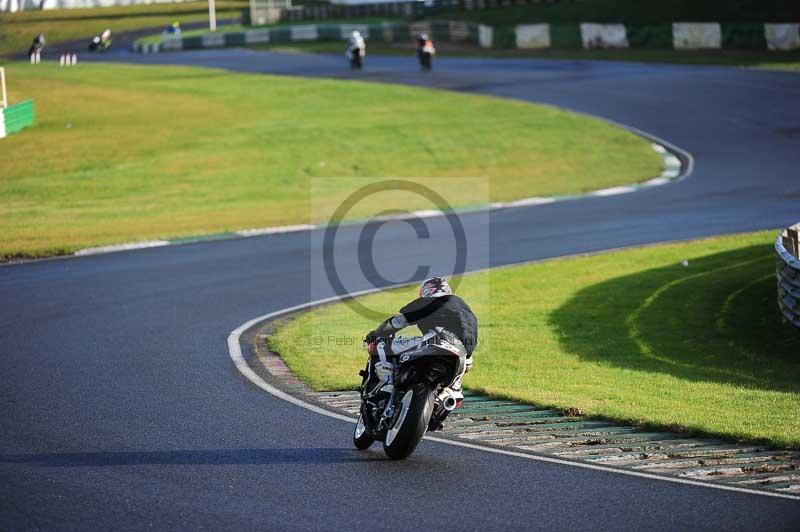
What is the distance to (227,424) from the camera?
1105cm

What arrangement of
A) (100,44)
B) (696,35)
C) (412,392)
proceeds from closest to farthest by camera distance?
(412,392) → (696,35) → (100,44)

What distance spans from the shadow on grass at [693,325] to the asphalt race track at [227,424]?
10.6 feet

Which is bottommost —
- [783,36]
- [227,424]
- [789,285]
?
[227,424]

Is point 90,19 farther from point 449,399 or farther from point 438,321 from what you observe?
point 449,399

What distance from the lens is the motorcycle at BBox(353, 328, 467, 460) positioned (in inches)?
371

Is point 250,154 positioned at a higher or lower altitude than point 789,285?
higher

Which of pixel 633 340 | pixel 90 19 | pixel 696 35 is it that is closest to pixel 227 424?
pixel 633 340

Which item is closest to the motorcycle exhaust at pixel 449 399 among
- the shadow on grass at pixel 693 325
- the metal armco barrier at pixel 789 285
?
the shadow on grass at pixel 693 325

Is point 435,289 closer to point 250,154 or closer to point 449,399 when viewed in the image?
point 449,399

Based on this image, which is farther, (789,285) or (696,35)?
(696,35)

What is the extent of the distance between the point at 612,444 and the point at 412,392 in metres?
2.14

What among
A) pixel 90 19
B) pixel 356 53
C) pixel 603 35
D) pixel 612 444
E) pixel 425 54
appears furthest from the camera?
pixel 90 19

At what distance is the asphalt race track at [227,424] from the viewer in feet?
27.4

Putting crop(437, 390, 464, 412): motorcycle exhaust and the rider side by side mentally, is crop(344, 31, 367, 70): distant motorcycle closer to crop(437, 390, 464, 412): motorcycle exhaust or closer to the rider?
the rider
